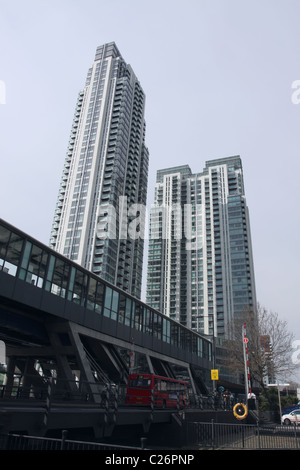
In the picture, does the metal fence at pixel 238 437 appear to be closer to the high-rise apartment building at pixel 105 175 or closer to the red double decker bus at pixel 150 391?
the red double decker bus at pixel 150 391

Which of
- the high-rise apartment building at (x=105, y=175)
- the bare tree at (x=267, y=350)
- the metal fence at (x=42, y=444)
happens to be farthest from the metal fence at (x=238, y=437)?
the high-rise apartment building at (x=105, y=175)

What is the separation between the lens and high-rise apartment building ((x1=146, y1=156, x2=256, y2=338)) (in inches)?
5536

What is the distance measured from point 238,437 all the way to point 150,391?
9156 mm

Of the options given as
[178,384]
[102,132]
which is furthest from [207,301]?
[178,384]

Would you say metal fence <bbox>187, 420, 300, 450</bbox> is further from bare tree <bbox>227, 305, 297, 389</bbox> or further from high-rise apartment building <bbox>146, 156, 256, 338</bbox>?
high-rise apartment building <bbox>146, 156, 256, 338</bbox>

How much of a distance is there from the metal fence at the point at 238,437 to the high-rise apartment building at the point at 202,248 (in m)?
117

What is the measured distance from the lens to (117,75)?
427 ft

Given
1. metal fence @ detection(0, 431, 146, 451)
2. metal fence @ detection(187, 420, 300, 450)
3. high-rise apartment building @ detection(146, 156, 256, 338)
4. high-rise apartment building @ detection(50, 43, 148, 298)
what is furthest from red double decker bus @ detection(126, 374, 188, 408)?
high-rise apartment building @ detection(146, 156, 256, 338)

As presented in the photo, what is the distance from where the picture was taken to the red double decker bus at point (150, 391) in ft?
83.9

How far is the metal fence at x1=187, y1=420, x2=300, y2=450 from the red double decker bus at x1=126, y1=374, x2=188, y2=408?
273 inches

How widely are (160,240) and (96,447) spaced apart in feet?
515

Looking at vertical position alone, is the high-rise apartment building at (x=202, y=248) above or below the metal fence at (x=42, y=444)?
above

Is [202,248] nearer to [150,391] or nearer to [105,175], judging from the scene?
[105,175]

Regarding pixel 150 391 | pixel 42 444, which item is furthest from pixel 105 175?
pixel 42 444
